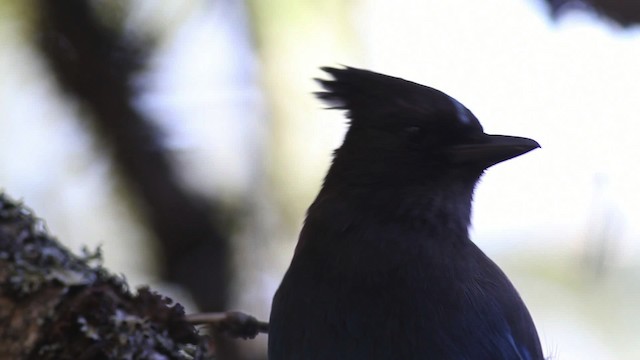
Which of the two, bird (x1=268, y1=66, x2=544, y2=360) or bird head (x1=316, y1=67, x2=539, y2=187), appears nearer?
bird (x1=268, y1=66, x2=544, y2=360)

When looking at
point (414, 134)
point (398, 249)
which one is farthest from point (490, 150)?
point (398, 249)

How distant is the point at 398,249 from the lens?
235 cm

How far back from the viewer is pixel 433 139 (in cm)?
244

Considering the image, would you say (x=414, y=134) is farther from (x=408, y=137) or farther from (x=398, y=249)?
(x=398, y=249)

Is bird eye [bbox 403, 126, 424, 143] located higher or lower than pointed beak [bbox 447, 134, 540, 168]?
higher

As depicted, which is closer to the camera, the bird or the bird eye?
the bird

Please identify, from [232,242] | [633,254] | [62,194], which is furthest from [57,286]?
[633,254]

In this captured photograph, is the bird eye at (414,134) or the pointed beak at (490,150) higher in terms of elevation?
the bird eye at (414,134)

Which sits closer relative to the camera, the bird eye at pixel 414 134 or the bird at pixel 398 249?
the bird at pixel 398 249

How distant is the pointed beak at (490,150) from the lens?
236cm

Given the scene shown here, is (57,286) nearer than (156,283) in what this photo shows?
Yes

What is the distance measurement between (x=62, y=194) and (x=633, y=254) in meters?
2.44

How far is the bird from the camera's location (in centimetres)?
220

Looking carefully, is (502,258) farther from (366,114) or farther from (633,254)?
(366,114)
